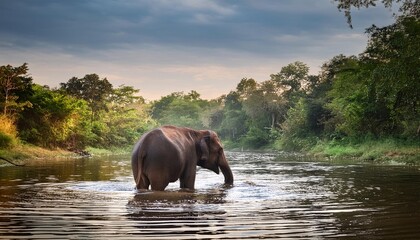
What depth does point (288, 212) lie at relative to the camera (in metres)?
8.59

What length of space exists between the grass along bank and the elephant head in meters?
15.1

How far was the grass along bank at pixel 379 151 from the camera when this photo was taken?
99.2ft

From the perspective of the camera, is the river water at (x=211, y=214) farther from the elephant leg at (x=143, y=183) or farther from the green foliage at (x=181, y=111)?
the green foliage at (x=181, y=111)

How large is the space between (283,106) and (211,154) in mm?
73141

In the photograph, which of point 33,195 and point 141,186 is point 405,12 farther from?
point 33,195

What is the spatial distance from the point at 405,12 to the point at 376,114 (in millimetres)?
21052

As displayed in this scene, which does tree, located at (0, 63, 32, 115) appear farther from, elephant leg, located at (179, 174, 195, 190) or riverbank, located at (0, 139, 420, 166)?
elephant leg, located at (179, 174, 195, 190)

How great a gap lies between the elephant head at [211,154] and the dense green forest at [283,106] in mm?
9027

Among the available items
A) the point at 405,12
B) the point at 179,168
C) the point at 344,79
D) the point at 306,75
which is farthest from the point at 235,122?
the point at 179,168

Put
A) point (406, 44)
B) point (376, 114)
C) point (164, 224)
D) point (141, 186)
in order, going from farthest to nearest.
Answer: point (376, 114)
point (406, 44)
point (141, 186)
point (164, 224)

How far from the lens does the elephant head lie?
13.9 m

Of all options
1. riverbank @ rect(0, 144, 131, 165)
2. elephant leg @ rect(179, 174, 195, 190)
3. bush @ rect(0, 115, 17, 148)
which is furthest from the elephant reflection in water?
bush @ rect(0, 115, 17, 148)

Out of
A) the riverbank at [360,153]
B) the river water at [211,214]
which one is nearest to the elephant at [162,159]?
the river water at [211,214]

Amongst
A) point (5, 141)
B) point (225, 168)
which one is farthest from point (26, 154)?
point (225, 168)
